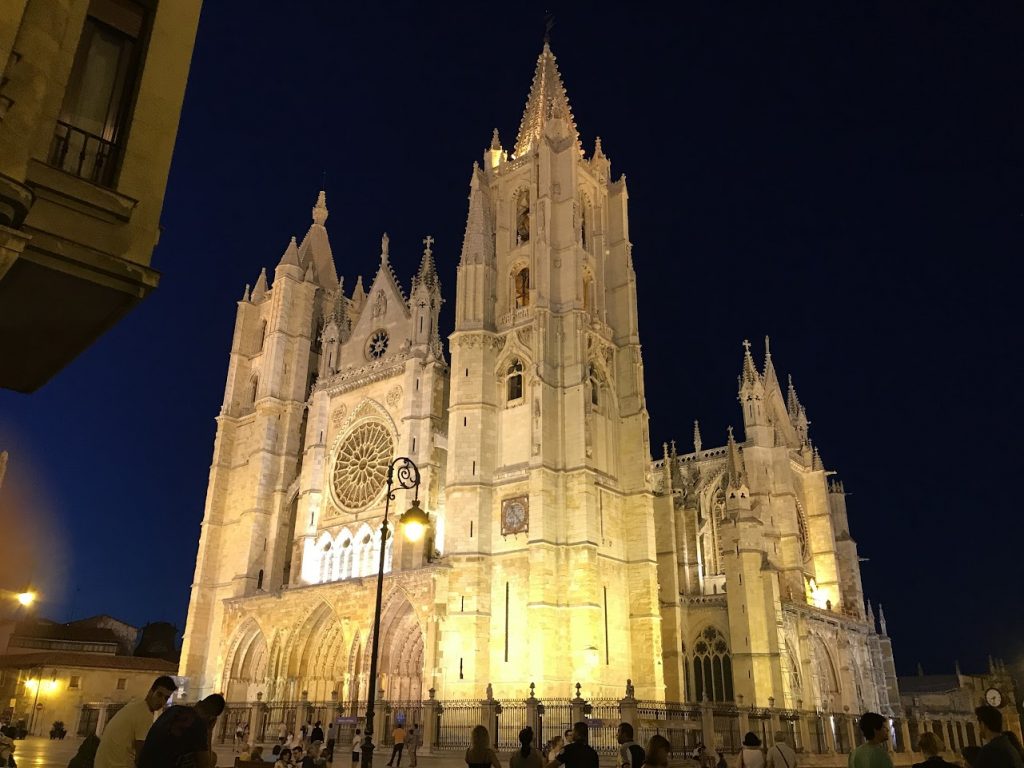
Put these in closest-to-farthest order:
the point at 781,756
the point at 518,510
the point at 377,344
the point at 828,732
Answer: the point at 781,756
the point at 828,732
the point at 518,510
the point at 377,344

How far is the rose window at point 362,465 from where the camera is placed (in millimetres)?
33781

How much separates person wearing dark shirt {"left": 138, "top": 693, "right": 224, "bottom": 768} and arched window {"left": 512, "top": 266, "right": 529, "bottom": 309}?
94.5 ft

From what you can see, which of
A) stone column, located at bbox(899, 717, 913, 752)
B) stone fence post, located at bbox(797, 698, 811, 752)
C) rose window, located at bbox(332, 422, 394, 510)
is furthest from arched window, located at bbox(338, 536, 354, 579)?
stone column, located at bbox(899, 717, 913, 752)

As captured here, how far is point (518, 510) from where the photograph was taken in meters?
28.7

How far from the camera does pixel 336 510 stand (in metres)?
34.7

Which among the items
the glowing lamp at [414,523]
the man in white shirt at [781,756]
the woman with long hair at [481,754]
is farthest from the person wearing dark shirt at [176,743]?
the glowing lamp at [414,523]

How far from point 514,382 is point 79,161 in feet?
79.7

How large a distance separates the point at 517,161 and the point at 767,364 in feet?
63.8

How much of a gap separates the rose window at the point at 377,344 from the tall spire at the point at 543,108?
399 inches

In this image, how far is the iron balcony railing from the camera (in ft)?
24.6

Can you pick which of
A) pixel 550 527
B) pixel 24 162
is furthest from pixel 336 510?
pixel 24 162

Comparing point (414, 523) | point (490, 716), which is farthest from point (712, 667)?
point (414, 523)

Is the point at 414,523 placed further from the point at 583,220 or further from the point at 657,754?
the point at 583,220

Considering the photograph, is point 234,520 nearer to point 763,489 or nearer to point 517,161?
point 517,161
